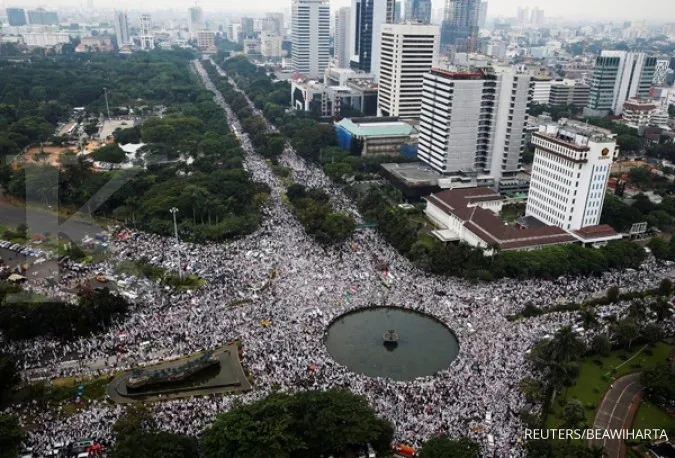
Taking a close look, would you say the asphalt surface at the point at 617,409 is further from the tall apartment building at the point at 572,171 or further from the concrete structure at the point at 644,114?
the concrete structure at the point at 644,114

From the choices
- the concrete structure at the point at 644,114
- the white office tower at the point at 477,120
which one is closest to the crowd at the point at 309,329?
the white office tower at the point at 477,120

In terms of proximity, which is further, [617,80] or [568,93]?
[568,93]

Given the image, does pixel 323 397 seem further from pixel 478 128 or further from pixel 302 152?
pixel 302 152

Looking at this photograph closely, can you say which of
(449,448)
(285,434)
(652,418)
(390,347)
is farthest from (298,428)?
(652,418)

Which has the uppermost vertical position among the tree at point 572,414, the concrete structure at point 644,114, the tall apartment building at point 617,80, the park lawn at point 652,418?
the tall apartment building at point 617,80

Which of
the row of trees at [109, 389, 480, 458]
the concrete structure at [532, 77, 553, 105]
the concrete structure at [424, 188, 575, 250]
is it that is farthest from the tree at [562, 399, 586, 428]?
the concrete structure at [532, 77, 553, 105]

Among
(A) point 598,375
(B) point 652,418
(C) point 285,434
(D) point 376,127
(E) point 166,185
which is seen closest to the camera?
(C) point 285,434

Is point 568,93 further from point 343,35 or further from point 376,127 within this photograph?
point 343,35
